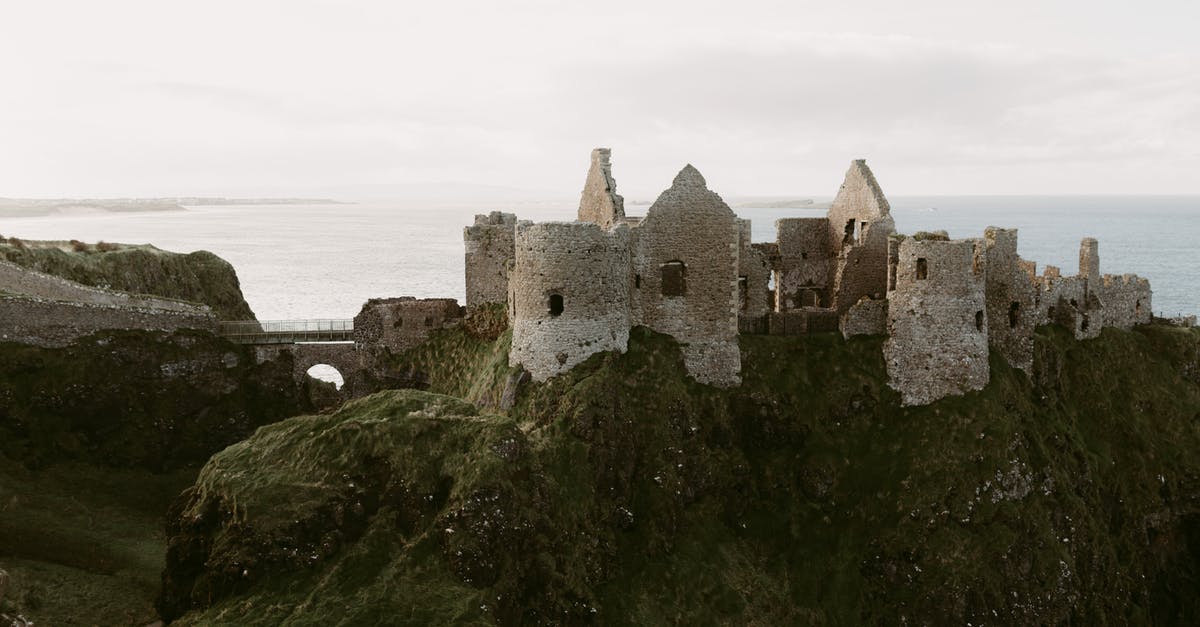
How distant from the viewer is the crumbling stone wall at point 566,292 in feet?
99.6

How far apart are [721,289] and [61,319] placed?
92.4 ft

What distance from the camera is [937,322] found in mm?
32688

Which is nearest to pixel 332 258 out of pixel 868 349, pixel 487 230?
pixel 487 230

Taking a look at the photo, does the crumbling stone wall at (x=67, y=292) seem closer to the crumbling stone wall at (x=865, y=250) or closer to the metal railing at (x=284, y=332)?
the metal railing at (x=284, y=332)

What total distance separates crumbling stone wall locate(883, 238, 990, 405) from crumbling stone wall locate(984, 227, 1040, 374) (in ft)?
9.06

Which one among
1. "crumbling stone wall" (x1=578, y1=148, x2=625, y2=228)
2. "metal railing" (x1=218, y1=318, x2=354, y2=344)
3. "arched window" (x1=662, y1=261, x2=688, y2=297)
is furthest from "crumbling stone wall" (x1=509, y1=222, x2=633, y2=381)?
"metal railing" (x1=218, y1=318, x2=354, y2=344)

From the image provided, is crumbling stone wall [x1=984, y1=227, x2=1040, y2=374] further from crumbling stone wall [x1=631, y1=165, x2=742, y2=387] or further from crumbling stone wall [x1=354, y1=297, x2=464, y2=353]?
crumbling stone wall [x1=354, y1=297, x2=464, y2=353]

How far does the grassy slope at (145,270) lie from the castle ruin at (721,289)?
22491 millimetres

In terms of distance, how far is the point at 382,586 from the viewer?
23.3 metres

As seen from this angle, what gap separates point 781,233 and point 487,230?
13555mm

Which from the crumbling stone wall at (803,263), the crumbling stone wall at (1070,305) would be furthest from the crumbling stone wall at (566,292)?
the crumbling stone wall at (1070,305)

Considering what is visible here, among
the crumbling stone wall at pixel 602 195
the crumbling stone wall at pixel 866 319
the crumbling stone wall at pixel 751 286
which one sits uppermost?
the crumbling stone wall at pixel 602 195

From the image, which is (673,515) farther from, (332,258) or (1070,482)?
(332,258)

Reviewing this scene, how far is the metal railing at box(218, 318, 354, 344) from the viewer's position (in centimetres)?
4212
